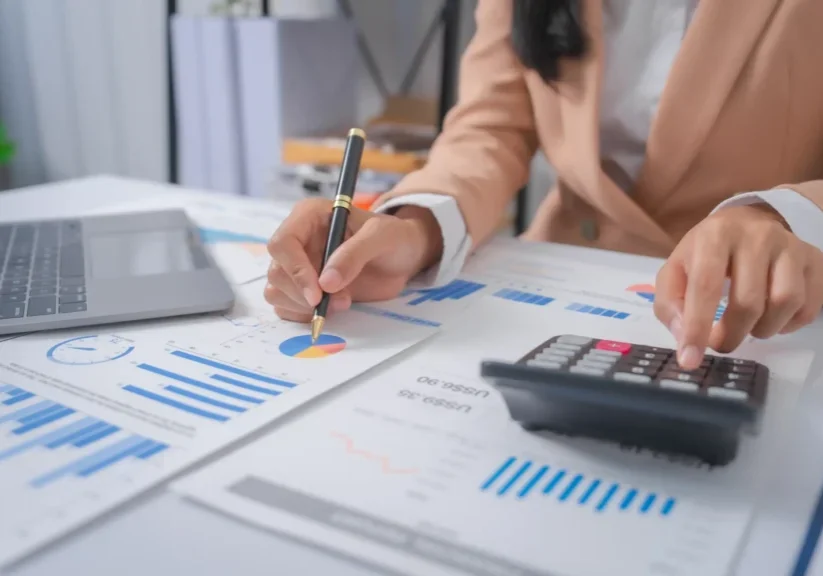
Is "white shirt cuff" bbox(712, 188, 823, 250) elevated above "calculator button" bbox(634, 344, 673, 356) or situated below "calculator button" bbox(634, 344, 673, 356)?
above

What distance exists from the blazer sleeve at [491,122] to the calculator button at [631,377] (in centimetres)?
37

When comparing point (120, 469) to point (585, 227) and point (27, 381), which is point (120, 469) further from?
point (585, 227)

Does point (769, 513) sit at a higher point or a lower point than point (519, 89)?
lower

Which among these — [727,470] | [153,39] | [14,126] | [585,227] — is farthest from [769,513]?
[14,126]

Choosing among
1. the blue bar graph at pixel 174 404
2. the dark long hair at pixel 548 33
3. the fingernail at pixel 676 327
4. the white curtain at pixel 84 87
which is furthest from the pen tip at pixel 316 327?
the white curtain at pixel 84 87

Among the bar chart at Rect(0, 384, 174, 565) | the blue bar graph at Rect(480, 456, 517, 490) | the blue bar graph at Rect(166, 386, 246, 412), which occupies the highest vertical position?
the blue bar graph at Rect(166, 386, 246, 412)

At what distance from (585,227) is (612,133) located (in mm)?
103

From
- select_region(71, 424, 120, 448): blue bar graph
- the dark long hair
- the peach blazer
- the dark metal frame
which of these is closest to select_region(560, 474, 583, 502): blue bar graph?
select_region(71, 424, 120, 448): blue bar graph

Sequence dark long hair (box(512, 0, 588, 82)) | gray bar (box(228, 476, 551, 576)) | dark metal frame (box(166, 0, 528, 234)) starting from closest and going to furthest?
gray bar (box(228, 476, 551, 576)), dark long hair (box(512, 0, 588, 82)), dark metal frame (box(166, 0, 528, 234))

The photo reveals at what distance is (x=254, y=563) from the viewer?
27 centimetres

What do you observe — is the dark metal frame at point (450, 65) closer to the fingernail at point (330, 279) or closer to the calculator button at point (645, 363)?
the fingernail at point (330, 279)

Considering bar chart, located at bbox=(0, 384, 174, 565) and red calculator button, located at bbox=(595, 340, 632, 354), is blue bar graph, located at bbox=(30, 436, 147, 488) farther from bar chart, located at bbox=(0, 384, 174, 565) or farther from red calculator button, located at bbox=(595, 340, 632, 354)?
red calculator button, located at bbox=(595, 340, 632, 354)

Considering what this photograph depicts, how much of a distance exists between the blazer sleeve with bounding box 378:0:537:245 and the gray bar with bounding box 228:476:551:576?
1.40 ft

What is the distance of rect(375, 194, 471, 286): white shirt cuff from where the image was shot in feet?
1.98
